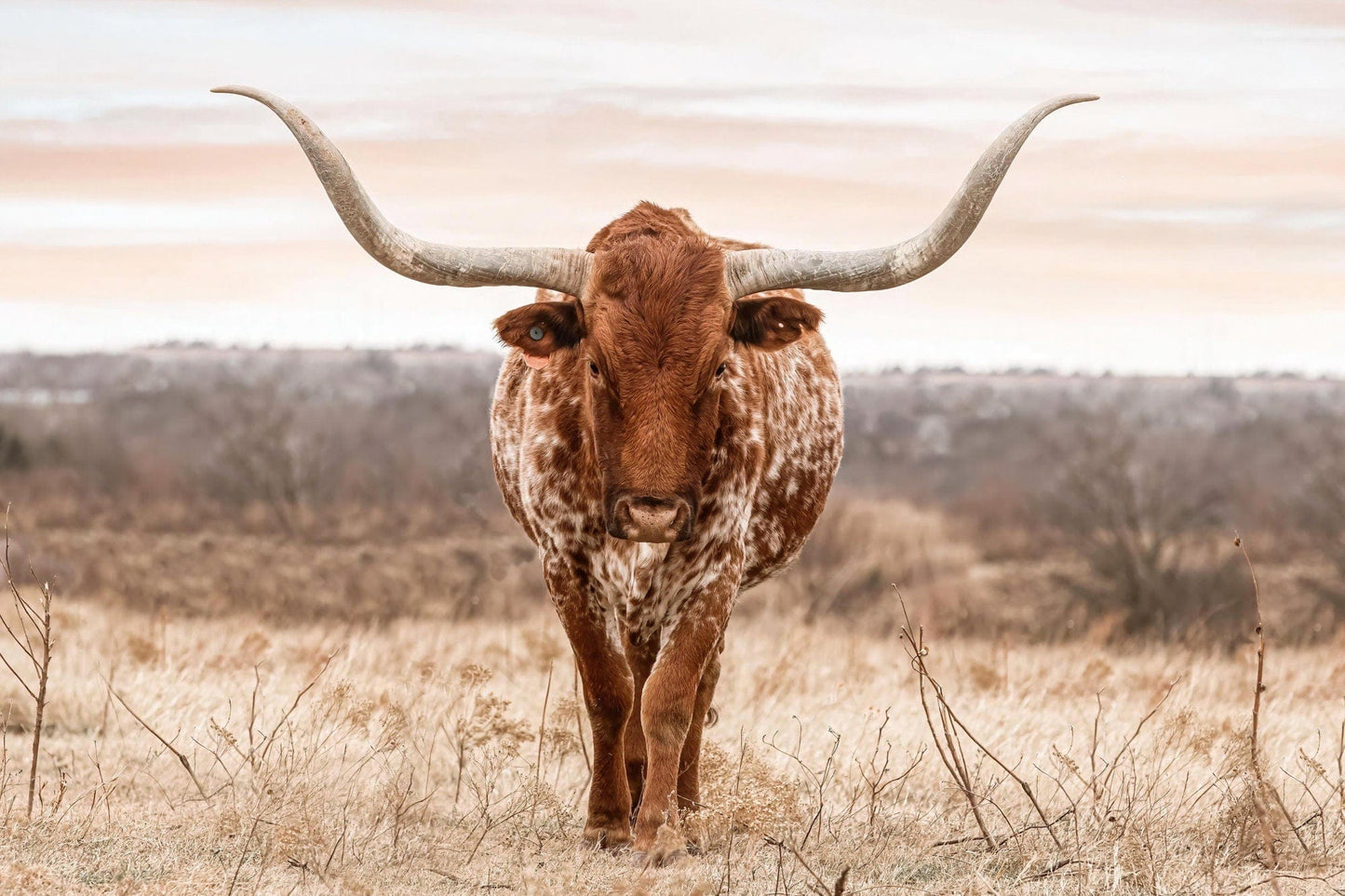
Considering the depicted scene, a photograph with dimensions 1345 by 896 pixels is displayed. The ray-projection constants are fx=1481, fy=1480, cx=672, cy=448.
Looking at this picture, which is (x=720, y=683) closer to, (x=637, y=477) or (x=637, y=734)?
(x=637, y=734)

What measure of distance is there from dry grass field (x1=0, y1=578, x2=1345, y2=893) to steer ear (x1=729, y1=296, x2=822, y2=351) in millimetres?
1865

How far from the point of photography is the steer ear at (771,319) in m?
6.70

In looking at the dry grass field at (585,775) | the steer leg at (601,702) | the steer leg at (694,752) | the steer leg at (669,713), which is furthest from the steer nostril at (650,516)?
the steer leg at (694,752)

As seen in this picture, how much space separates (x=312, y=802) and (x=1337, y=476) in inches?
1309

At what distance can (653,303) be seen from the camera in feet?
20.4

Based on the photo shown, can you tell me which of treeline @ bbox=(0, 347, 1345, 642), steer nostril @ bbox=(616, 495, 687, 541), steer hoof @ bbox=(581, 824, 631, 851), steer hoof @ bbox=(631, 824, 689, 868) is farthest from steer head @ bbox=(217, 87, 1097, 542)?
treeline @ bbox=(0, 347, 1345, 642)

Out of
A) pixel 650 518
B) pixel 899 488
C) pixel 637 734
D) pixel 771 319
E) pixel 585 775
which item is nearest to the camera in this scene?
pixel 650 518

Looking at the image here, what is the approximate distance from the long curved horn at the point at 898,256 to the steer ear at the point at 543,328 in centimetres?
73

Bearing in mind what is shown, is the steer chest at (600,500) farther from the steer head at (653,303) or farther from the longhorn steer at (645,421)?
the steer head at (653,303)

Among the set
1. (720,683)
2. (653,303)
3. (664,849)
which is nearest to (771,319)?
(653,303)

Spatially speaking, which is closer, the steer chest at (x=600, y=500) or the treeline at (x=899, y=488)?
the steer chest at (x=600, y=500)

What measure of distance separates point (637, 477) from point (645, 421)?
9.3 inches

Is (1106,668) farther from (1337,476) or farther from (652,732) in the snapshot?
(1337,476)

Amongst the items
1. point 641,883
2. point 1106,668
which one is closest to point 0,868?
point 641,883
